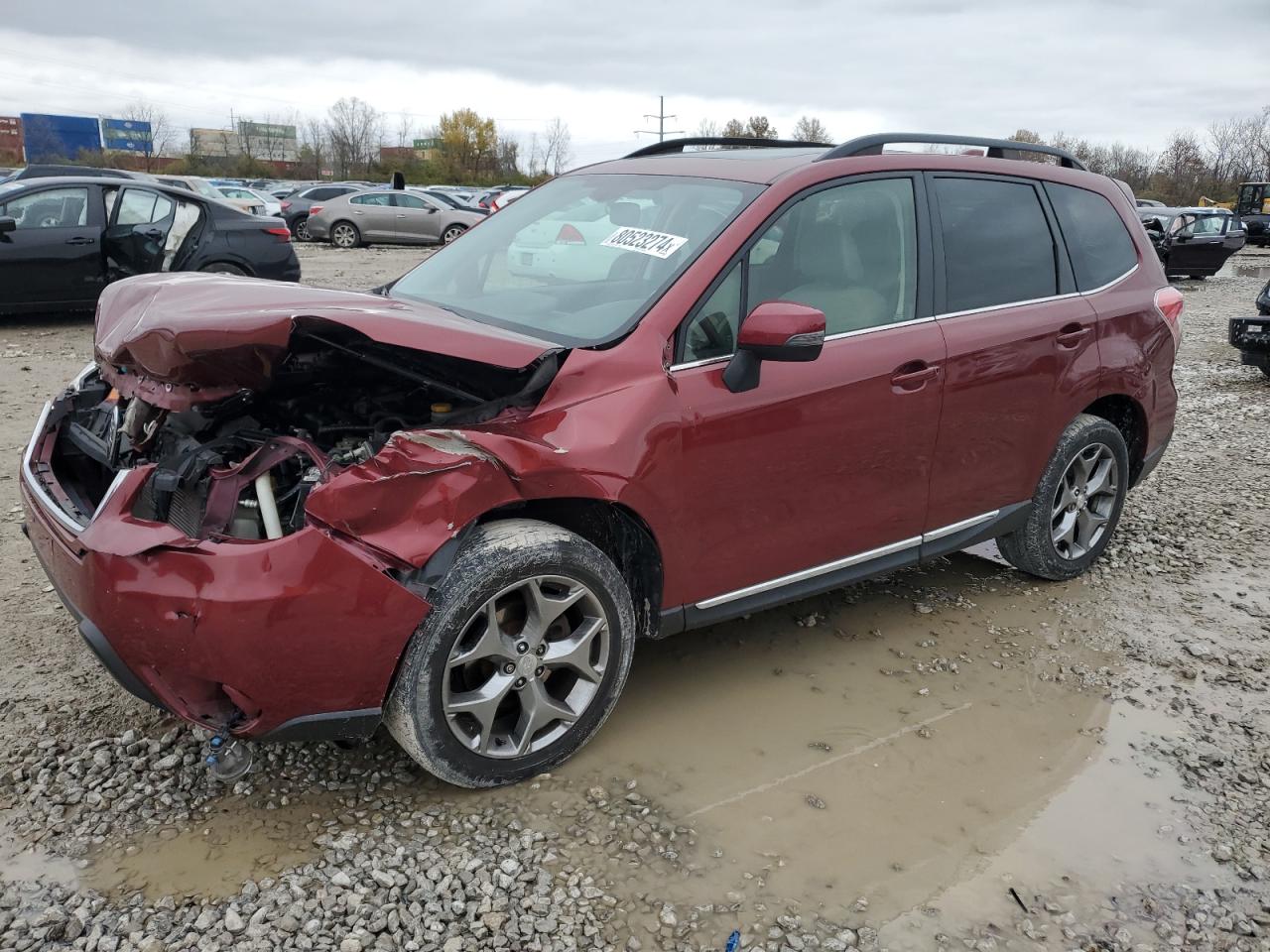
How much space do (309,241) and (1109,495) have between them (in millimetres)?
22498

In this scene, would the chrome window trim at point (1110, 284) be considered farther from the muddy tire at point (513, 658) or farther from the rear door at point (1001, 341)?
the muddy tire at point (513, 658)

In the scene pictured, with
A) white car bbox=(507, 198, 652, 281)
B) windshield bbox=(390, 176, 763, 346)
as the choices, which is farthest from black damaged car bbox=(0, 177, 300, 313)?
white car bbox=(507, 198, 652, 281)

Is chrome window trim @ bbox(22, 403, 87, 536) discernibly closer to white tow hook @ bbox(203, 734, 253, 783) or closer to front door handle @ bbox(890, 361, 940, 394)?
white tow hook @ bbox(203, 734, 253, 783)

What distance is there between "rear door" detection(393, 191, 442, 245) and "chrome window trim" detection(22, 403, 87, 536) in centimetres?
2076

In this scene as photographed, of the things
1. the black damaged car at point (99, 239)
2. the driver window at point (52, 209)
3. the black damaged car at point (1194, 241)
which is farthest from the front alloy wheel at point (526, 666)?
the black damaged car at point (1194, 241)

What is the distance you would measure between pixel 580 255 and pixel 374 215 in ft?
68.7

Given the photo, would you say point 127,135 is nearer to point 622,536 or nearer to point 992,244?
point 992,244

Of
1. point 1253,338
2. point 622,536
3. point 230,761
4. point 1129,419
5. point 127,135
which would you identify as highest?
point 127,135

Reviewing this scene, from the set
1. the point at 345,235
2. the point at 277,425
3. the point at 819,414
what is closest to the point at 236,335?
the point at 277,425

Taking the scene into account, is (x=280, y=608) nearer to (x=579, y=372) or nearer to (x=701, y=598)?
(x=579, y=372)

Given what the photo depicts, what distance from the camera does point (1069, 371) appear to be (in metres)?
4.18

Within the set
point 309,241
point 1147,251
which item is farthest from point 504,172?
point 1147,251

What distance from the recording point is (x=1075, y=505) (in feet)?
15.0

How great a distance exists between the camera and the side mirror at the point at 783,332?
9.69 feet
